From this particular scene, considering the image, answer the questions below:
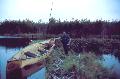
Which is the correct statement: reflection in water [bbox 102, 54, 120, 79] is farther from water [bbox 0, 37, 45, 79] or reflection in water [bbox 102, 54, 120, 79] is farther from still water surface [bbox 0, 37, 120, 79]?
water [bbox 0, 37, 45, 79]

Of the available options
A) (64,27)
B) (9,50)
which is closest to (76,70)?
(64,27)

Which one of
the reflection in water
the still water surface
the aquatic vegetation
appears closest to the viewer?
the aquatic vegetation

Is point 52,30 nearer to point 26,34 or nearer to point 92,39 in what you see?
point 26,34

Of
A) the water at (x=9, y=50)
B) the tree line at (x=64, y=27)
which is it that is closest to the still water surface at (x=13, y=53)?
the water at (x=9, y=50)

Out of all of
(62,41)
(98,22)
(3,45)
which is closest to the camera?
(3,45)

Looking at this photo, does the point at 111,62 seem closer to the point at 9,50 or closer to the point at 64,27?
the point at 64,27

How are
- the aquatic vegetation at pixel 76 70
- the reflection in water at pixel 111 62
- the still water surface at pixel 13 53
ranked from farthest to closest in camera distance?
the reflection in water at pixel 111 62 < the still water surface at pixel 13 53 < the aquatic vegetation at pixel 76 70

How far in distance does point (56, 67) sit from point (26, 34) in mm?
614

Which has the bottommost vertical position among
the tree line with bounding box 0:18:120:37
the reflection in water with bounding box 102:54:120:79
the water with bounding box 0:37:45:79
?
the reflection in water with bounding box 102:54:120:79

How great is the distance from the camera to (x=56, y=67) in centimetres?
362

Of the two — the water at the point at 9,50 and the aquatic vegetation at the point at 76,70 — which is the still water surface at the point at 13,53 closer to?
the water at the point at 9,50

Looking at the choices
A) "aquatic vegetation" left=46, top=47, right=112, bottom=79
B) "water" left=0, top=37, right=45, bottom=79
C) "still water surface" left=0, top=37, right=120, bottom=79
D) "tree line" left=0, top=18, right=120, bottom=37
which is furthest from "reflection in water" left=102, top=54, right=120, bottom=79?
"water" left=0, top=37, right=45, bottom=79

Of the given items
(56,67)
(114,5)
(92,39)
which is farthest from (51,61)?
(114,5)

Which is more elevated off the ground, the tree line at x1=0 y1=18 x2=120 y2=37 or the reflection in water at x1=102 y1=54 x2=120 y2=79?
the tree line at x1=0 y1=18 x2=120 y2=37
